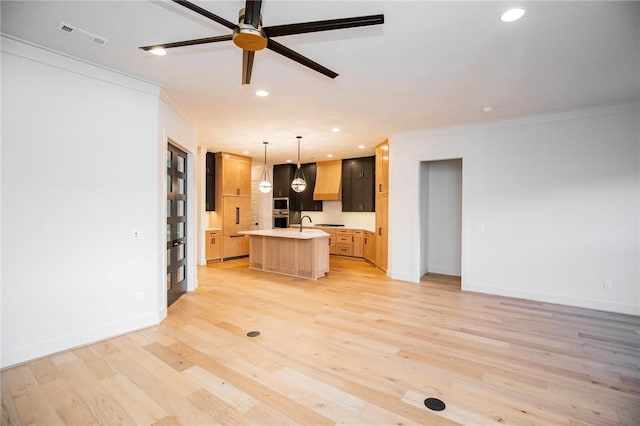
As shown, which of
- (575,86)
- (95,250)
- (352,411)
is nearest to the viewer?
(352,411)

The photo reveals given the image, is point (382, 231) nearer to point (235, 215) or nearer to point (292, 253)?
point (292, 253)

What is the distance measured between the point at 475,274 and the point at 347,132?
3.45 metres

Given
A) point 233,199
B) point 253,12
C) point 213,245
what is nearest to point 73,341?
Answer: point 253,12

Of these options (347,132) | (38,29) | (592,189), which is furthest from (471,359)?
(38,29)

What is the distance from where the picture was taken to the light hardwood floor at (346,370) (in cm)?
214

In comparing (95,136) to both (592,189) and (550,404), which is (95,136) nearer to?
(550,404)

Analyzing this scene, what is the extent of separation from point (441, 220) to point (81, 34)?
6.44 m

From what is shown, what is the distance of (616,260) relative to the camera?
4.32m

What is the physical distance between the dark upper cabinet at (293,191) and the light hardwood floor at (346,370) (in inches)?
217

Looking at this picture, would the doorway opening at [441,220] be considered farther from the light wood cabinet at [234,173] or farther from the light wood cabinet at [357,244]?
the light wood cabinet at [234,173]

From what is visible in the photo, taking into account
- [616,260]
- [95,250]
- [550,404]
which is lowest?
[550,404]

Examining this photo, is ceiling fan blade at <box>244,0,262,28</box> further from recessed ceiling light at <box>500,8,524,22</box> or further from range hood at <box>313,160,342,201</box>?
range hood at <box>313,160,342,201</box>

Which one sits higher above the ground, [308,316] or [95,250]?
[95,250]

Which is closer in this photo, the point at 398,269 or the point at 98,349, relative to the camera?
the point at 98,349
